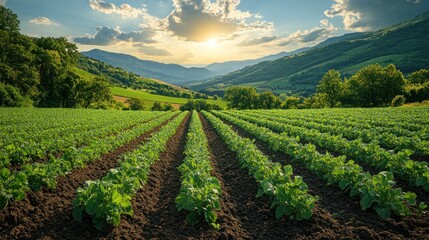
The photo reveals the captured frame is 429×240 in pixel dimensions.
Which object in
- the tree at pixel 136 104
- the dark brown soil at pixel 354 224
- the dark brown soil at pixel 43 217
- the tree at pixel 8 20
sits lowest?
the dark brown soil at pixel 354 224

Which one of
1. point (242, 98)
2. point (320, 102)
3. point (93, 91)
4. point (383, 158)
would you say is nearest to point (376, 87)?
point (320, 102)

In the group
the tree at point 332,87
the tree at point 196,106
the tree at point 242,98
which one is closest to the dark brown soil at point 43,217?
the tree at point 332,87

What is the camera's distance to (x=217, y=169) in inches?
483

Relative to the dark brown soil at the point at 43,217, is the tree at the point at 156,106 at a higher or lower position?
higher

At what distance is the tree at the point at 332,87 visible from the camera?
81312 millimetres

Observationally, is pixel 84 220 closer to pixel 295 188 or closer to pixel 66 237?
pixel 66 237

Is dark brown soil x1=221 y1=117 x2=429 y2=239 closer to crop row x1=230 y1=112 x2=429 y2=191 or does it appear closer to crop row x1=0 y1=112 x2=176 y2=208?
crop row x1=230 y1=112 x2=429 y2=191

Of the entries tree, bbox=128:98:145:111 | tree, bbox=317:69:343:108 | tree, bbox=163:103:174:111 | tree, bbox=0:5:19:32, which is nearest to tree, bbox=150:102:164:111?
tree, bbox=163:103:174:111

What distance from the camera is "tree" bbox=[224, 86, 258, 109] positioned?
110562 mm

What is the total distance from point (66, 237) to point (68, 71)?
71493 mm

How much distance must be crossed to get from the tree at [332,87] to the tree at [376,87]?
3892 millimetres

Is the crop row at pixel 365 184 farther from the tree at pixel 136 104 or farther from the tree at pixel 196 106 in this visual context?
the tree at pixel 196 106

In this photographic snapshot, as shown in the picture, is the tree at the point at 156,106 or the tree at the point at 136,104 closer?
the tree at the point at 136,104

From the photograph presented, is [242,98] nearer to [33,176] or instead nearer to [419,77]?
[419,77]
